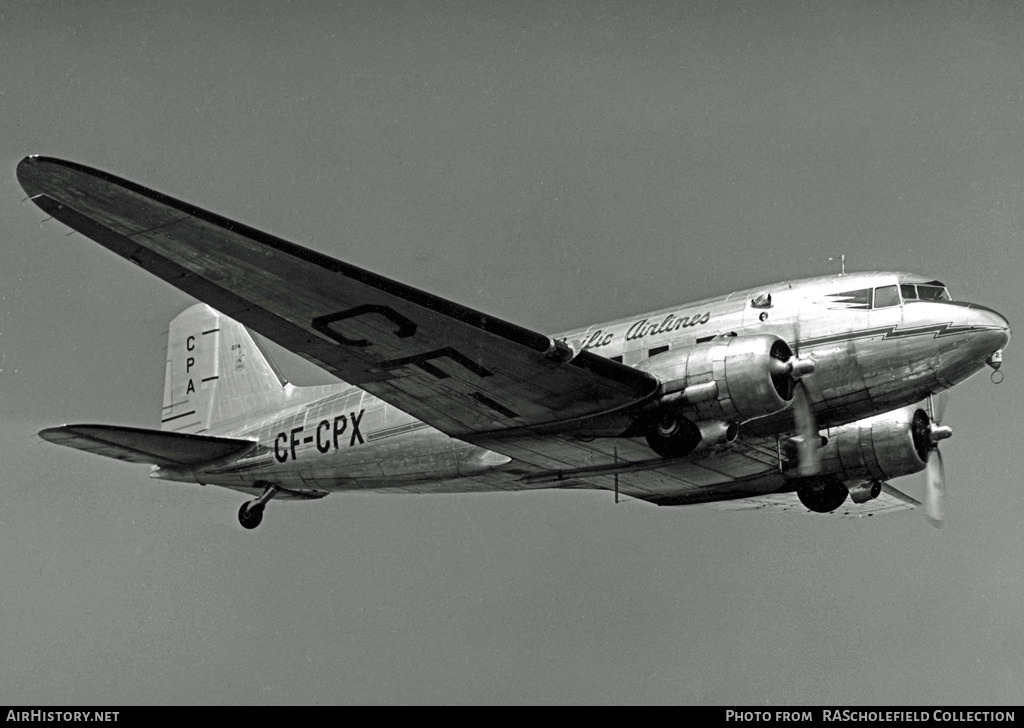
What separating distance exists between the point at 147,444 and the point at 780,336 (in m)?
9.52

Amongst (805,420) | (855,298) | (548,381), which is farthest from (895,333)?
(548,381)

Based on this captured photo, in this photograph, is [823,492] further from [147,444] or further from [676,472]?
[147,444]

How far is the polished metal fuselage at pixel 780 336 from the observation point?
1489cm

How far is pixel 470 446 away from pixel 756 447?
3.97m

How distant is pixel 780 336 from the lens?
1527 cm

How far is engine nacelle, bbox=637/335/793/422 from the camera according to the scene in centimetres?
1427

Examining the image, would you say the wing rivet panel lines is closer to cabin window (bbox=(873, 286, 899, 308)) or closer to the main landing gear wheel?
the main landing gear wheel

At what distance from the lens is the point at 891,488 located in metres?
20.8

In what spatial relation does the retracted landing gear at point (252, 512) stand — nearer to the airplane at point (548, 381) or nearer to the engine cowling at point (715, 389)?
the airplane at point (548, 381)

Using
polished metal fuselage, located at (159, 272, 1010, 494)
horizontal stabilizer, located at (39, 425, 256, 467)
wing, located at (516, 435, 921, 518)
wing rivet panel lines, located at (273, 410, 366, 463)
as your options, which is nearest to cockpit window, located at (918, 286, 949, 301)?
polished metal fuselage, located at (159, 272, 1010, 494)

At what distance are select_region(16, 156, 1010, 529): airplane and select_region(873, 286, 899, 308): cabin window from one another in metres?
0.03

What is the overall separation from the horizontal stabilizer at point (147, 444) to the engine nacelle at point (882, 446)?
902 cm

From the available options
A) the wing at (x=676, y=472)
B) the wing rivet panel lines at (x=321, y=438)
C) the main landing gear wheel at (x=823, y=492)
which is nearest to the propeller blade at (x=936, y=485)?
→ the main landing gear wheel at (x=823, y=492)
